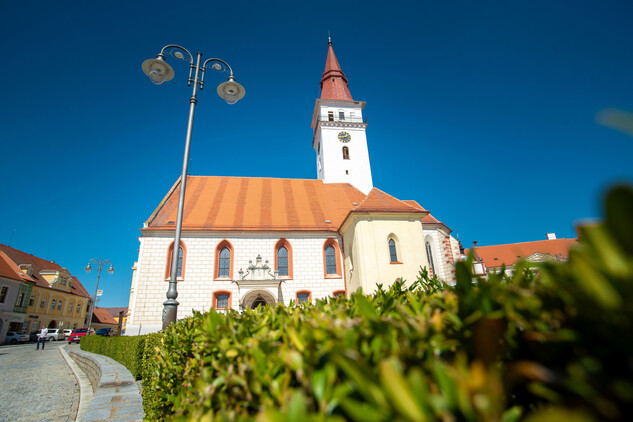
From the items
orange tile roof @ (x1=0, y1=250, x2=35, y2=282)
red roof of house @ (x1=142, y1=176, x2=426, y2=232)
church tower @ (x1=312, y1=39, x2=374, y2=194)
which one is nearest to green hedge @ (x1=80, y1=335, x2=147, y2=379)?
red roof of house @ (x1=142, y1=176, x2=426, y2=232)

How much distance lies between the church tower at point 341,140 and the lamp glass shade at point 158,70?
63.0ft

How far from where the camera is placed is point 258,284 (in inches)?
754

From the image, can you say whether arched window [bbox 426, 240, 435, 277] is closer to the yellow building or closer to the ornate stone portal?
the ornate stone portal

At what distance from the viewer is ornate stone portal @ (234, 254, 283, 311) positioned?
A: 19094mm

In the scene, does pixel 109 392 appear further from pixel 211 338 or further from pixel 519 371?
pixel 519 371

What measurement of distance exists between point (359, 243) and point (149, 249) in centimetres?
1279

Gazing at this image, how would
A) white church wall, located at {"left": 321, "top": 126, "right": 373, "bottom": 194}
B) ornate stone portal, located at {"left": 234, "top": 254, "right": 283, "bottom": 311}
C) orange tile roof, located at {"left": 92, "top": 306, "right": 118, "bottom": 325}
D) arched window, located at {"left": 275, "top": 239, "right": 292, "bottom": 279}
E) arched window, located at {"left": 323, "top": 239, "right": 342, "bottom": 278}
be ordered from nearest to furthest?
1. ornate stone portal, located at {"left": 234, "top": 254, "right": 283, "bottom": 311}
2. arched window, located at {"left": 275, "top": 239, "right": 292, "bottom": 279}
3. arched window, located at {"left": 323, "top": 239, "right": 342, "bottom": 278}
4. white church wall, located at {"left": 321, "top": 126, "right": 373, "bottom": 194}
5. orange tile roof, located at {"left": 92, "top": 306, "right": 118, "bottom": 325}

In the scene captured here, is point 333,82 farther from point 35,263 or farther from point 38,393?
point 35,263

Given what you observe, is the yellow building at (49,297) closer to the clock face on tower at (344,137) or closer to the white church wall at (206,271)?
the white church wall at (206,271)

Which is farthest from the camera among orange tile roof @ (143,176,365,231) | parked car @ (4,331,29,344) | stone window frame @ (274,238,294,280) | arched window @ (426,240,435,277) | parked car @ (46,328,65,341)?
parked car @ (46,328,65,341)

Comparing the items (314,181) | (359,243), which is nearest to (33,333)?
(314,181)

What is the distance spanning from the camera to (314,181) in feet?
90.2

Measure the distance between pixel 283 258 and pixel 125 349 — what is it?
10.5 m

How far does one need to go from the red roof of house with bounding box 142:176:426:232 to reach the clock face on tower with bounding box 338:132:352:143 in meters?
4.47
